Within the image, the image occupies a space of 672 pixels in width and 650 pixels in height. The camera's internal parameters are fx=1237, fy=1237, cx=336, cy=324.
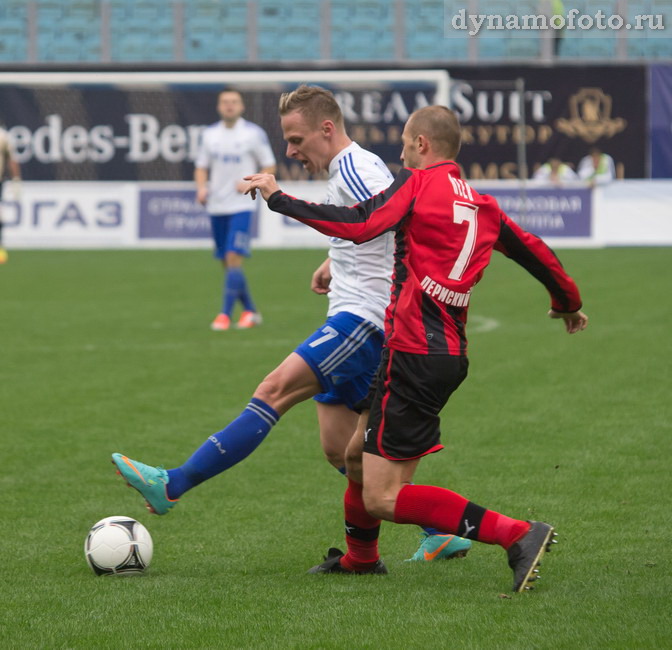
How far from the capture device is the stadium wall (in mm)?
21266

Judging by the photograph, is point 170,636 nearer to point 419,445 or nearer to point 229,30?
point 419,445

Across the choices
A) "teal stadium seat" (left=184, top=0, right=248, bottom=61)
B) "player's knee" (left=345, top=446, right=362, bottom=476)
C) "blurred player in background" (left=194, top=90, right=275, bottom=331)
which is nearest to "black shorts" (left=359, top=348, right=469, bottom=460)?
"player's knee" (left=345, top=446, right=362, bottom=476)

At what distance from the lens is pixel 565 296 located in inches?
170

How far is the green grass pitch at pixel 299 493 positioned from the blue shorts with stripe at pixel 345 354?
0.65 m

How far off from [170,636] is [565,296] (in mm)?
1803

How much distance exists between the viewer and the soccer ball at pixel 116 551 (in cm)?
427

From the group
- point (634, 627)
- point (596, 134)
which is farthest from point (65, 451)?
point (596, 134)

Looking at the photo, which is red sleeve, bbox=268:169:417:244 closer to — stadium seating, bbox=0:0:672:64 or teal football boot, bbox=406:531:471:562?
teal football boot, bbox=406:531:471:562

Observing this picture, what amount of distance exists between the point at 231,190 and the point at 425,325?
26.2 ft

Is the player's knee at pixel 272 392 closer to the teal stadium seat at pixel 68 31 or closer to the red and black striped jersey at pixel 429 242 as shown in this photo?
the red and black striped jersey at pixel 429 242

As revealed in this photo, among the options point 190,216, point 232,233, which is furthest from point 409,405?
point 190,216

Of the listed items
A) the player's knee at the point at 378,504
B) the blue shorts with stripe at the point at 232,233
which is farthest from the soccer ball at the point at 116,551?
the blue shorts with stripe at the point at 232,233

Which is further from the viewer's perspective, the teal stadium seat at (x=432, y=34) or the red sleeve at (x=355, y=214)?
the teal stadium seat at (x=432, y=34)

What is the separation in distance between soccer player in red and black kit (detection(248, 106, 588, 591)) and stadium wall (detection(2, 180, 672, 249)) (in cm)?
1727
